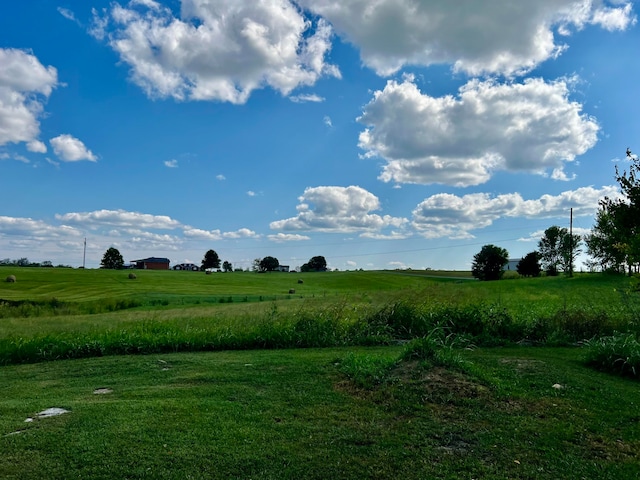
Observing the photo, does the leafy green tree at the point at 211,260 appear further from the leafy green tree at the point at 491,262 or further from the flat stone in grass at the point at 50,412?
the flat stone in grass at the point at 50,412

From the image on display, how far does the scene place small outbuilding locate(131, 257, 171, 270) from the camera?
9900 cm

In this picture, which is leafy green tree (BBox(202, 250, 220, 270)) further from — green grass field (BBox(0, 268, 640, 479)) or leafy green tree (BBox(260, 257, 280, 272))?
green grass field (BBox(0, 268, 640, 479))

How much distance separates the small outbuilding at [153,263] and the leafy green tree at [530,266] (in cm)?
7199

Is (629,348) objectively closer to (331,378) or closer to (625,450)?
(625,450)

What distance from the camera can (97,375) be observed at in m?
6.61

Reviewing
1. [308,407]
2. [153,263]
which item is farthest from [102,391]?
[153,263]

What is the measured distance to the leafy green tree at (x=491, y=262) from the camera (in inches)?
2323

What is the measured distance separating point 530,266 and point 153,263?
7613cm

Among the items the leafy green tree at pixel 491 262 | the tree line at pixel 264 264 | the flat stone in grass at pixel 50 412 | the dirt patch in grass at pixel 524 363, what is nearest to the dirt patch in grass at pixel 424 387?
the dirt patch in grass at pixel 524 363

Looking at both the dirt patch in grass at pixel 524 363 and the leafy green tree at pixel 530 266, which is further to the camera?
the leafy green tree at pixel 530 266

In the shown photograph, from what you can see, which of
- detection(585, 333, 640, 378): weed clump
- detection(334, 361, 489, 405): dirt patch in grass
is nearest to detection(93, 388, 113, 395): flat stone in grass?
detection(334, 361, 489, 405): dirt patch in grass

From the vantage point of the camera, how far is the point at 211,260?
92250 millimetres

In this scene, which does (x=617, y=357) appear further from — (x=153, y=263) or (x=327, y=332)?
(x=153, y=263)

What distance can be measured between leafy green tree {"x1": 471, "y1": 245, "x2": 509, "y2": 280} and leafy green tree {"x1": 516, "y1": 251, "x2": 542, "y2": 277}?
3.03 m
